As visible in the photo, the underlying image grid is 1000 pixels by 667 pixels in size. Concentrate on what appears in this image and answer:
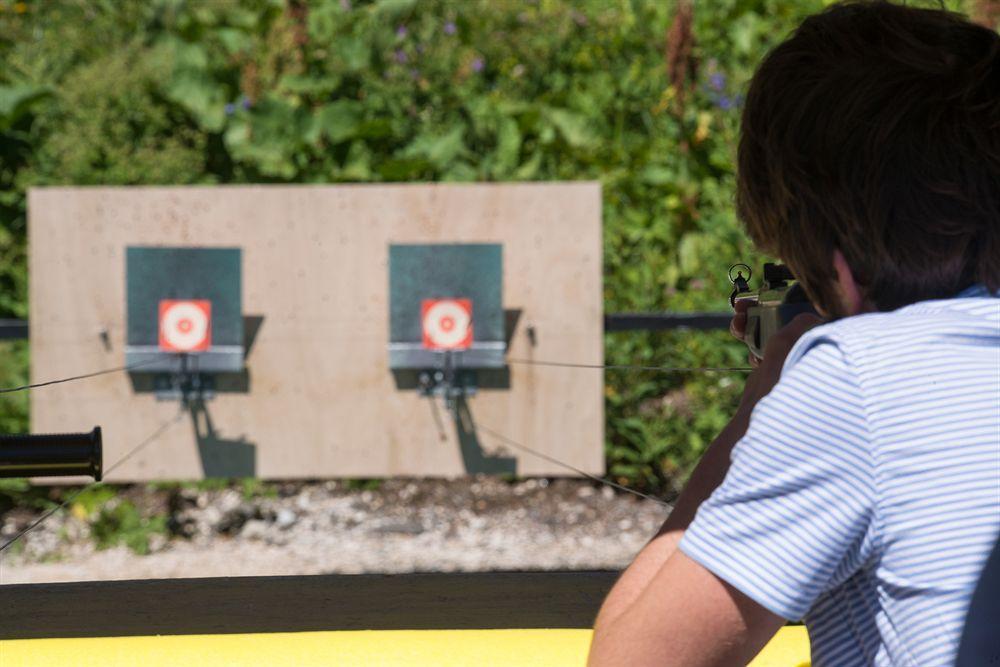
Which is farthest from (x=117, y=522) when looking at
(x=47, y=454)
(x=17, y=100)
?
(x=47, y=454)

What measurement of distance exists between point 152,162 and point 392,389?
111cm

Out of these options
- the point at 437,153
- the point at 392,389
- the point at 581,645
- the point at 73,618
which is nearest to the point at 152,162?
the point at 437,153

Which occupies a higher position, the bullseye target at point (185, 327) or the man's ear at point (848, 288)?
the man's ear at point (848, 288)

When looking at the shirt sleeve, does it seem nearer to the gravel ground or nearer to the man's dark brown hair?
the man's dark brown hair

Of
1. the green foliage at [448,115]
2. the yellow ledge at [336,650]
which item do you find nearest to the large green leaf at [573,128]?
the green foliage at [448,115]

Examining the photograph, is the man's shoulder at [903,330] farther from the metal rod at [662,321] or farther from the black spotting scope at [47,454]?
the metal rod at [662,321]

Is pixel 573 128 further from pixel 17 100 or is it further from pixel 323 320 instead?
pixel 17 100

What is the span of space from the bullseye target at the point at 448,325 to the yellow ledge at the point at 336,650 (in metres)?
1.55

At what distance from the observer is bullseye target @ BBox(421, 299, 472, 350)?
2.44m

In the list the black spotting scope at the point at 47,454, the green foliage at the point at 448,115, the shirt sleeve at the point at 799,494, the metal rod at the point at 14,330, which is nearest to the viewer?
the shirt sleeve at the point at 799,494

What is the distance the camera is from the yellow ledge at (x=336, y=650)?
0.86m

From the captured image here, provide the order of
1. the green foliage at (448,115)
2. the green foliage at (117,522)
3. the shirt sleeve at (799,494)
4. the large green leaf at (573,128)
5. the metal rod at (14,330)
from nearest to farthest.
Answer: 1. the shirt sleeve at (799,494)
2. the metal rod at (14,330)
3. the green foliage at (117,522)
4. the green foliage at (448,115)
5. the large green leaf at (573,128)

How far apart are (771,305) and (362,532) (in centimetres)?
232

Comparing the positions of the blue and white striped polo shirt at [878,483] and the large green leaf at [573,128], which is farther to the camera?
the large green leaf at [573,128]
